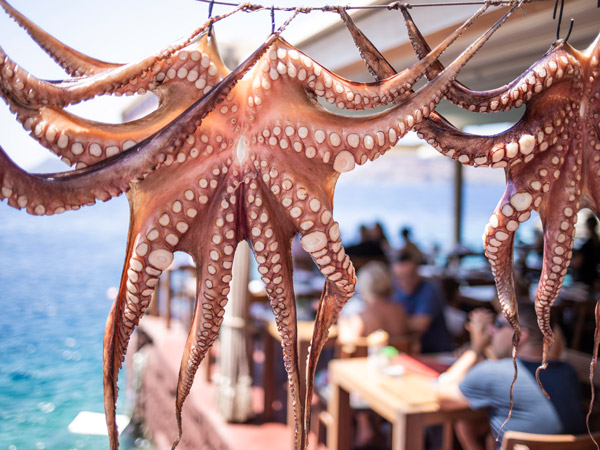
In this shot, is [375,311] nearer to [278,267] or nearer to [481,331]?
[481,331]

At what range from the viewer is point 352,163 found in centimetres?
113

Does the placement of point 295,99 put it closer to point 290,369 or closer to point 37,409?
point 290,369

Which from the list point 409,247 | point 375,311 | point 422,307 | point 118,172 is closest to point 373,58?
point 118,172

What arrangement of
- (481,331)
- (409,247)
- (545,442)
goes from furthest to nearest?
1. (409,247)
2. (481,331)
3. (545,442)

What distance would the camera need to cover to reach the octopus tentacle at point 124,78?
3.23ft

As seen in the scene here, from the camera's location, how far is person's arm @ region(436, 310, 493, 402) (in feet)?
9.29

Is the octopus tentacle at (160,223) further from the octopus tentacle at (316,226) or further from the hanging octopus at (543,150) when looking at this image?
the hanging octopus at (543,150)

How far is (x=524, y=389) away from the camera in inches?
→ 103

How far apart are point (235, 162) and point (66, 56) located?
464 mm

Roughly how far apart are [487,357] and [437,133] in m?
2.52

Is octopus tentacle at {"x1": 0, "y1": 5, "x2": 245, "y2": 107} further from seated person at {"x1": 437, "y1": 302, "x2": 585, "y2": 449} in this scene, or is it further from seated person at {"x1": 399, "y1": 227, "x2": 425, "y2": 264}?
seated person at {"x1": 399, "y1": 227, "x2": 425, "y2": 264}

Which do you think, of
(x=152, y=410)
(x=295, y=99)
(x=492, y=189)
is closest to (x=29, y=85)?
(x=295, y=99)

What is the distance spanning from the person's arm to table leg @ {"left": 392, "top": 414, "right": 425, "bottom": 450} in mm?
247

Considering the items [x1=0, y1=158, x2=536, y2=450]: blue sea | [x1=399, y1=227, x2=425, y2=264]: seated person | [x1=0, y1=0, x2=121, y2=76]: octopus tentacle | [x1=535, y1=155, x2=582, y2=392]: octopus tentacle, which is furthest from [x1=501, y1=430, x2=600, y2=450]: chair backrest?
[x1=0, y1=158, x2=536, y2=450]: blue sea
